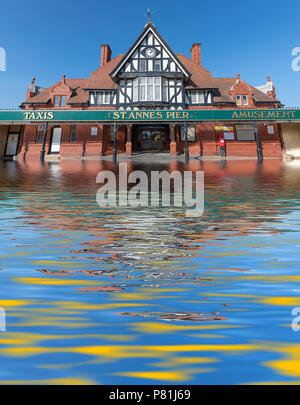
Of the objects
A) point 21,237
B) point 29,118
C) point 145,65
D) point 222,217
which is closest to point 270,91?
point 145,65

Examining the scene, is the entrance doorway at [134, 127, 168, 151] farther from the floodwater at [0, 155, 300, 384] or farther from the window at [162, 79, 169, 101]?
the floodwater at [0, 155, 300, 384]

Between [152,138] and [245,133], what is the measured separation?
967 centimetres

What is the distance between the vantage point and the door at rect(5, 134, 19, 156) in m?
32.9

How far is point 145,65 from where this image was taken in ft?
91.2

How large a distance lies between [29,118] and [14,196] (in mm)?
20061

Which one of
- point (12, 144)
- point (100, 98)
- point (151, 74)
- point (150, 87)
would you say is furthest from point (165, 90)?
point (12, 144)

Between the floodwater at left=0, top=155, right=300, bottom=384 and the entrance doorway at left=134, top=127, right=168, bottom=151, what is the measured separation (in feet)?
90.4

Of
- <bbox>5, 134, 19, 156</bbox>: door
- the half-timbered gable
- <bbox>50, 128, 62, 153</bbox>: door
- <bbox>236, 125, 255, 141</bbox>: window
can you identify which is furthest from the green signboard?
<bbox>5, 134, 19, 156</bbox>: door

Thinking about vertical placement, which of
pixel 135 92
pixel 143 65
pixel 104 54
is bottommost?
Answer: pixel 135 92

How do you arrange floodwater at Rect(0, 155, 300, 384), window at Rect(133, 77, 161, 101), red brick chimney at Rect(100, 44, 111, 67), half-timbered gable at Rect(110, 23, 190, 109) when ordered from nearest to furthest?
floodwater at Rect(0, 155, 300, 384), half-timbered gable at Rect(110, 23, 190, 109), window at Rect(133, 77, 161, 101), red brick chimney at Rect(100, 44, 111, 67)

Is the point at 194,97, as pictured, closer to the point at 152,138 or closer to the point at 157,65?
the point at 157,65

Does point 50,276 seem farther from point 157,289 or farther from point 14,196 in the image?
point 14,196

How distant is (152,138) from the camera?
31344mm

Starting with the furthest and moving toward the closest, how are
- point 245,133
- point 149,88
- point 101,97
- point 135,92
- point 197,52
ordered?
point 197,52 → point 101,97 → point 245,133 → point 135,92 → point 149,88
